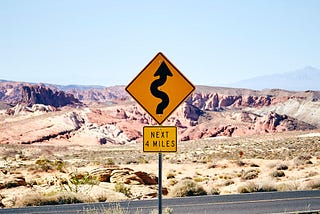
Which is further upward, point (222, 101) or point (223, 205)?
point (222, 101)

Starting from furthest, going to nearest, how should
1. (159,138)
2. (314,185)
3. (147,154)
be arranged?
(147,154), (314,185), (159,138)

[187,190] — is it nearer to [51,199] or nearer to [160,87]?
[51,199]

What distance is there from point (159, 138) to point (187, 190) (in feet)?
40.8

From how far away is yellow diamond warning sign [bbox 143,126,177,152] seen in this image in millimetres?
7586

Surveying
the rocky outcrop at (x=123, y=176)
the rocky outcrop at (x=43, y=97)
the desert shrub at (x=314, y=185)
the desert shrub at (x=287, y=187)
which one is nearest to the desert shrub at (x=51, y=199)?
the rocky outcrop at (x=123, y=176)

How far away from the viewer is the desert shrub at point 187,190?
19594 mm

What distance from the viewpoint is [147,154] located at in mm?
58844

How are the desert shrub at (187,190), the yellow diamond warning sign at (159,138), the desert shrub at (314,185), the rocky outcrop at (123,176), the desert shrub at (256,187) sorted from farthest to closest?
the rocky outcrop at (123,176) < the desert shrub at (314,185) < the desert shrub at (256,187) < the desert shrub at (187,190) < the yellow diamond warning sign at (159,138)

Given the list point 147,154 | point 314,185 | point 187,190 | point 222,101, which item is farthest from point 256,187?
point 222,101

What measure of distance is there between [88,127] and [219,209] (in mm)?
81043

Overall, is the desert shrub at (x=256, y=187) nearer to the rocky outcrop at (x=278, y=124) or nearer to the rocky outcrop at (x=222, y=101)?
the rocky outcrop at (x=278, y=124)

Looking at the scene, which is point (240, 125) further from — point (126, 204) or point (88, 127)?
point (126, 204)

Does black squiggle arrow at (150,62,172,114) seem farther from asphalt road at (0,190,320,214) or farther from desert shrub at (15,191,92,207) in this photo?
desert shrub at (15,191,92,207)

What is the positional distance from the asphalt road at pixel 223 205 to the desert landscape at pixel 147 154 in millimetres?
1970
